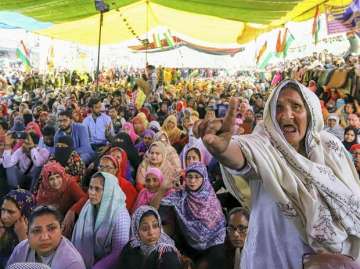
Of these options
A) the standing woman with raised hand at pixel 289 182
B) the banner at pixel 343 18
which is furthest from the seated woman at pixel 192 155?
the banner at pixel 343 18

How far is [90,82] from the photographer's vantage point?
54.7 feet

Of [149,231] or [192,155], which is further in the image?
[192,155]

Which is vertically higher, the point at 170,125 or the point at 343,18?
the point at 343,18

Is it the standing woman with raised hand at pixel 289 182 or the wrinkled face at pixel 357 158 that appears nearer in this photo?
the standing woman with raised hand at pixel 289 182

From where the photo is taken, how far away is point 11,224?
295 centimetres

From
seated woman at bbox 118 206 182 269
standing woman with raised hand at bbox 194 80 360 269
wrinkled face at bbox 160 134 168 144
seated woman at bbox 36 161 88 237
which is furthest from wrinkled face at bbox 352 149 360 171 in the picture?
standing woman with raised hand at bbox 194 80 360 269

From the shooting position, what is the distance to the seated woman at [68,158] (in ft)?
14.2

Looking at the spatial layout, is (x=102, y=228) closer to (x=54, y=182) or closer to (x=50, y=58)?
(x=54, y=182)

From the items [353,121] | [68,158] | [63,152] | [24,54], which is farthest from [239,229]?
[24,54]

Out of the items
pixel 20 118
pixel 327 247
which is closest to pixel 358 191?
pixel 327 247

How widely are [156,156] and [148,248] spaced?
1.54 m

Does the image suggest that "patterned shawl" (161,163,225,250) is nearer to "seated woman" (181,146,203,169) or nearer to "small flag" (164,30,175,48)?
"seated woman" (181,146,203,169)

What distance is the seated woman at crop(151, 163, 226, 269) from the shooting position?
3062 millimetres

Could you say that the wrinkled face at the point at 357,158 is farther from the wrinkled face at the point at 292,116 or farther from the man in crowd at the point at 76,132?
the man in crowd at the point at 76,132
